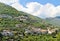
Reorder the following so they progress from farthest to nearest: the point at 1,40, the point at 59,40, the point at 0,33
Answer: the point at 0,33
the point at 1,40
the point at 59,40

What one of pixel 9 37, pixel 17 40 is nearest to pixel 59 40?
pixel 17 40

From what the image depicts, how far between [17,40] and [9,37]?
13.5m

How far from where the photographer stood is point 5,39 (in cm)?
19012

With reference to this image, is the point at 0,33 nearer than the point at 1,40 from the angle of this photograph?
No

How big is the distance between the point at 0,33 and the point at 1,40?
15400 mm

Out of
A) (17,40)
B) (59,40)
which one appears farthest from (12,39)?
(59,40)

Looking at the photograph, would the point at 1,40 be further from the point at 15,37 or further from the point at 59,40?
the point at 59,40

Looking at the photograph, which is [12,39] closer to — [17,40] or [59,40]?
[17,40]

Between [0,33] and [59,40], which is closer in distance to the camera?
[59,40]

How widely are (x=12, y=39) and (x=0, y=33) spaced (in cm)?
1587

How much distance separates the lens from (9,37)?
199375 millimetres

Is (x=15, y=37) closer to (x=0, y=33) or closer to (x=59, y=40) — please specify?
(x=0, y=33)

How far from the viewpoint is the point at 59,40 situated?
12319 cm

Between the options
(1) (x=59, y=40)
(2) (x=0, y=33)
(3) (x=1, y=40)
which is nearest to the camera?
(1) (x=59, y=40)
